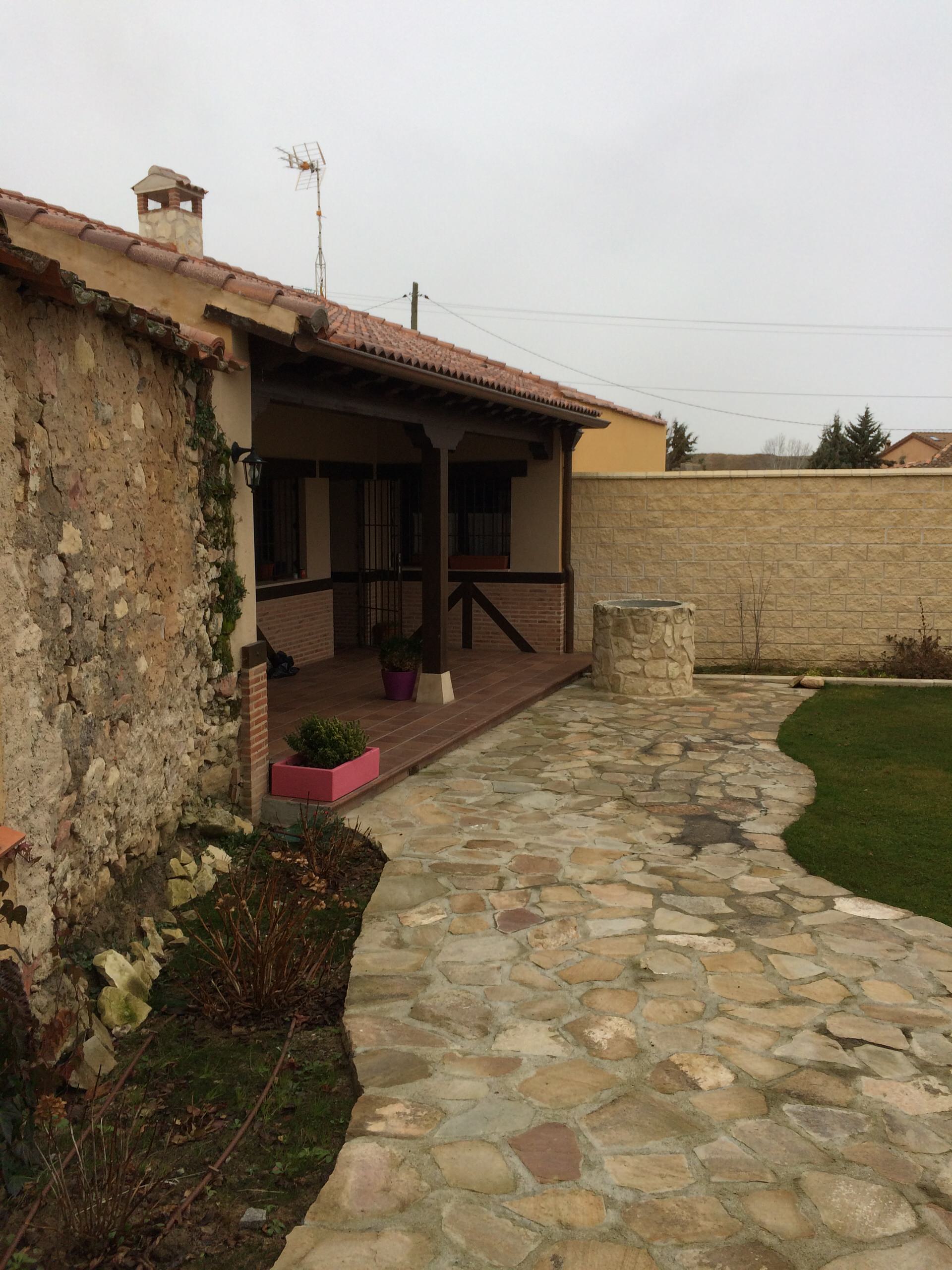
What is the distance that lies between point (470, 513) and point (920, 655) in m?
6.01

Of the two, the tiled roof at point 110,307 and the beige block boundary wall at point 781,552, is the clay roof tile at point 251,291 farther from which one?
the beige block boundary wall at point 781,552

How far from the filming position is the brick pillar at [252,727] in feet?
20.9

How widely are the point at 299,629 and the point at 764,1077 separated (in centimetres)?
900

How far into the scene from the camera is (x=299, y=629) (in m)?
11.9

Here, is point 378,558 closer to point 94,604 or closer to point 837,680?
point 837,680

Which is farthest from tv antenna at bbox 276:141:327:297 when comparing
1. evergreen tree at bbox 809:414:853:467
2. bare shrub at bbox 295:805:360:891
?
evergreen tree at bbox 809:414:853:467

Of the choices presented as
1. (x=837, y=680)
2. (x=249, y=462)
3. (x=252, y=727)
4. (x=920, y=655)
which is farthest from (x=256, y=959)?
(x=920, y=655)

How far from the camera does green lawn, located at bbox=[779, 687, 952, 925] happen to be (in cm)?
562

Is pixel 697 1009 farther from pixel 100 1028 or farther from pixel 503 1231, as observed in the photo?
pixel 100 1028

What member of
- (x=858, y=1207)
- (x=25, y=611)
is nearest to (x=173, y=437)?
(x=25, y=611)

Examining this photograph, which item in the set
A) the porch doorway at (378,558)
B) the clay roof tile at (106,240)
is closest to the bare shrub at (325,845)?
the clay roof tile at (106,240)

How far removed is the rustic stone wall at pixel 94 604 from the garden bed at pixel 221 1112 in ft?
2.01

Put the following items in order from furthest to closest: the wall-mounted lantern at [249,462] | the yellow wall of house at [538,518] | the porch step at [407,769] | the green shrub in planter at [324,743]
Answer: the yellow wall of house at [538,518] → the green shrub in planter at [324,743] → the porch step at [407,769] → the wall-mounted lantern at [249,462]

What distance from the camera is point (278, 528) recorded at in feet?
38.4
